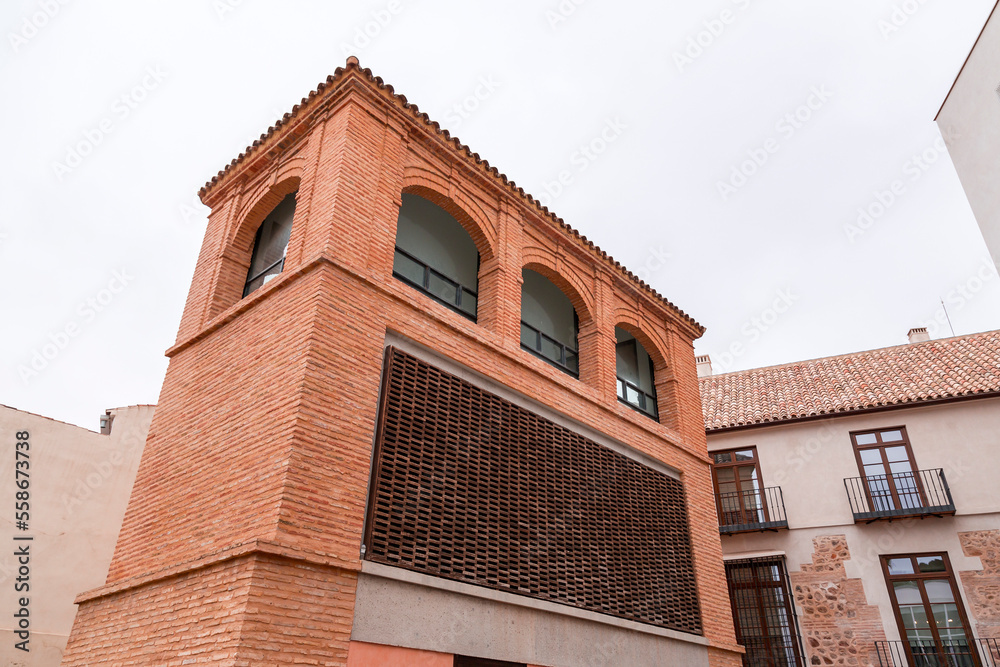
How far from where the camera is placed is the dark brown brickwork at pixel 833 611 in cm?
1294

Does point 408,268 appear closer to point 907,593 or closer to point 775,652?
point 775,652

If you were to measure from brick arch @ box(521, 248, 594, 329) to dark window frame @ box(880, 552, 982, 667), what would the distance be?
7.89 metres

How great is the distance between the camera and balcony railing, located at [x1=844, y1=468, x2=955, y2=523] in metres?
13.2

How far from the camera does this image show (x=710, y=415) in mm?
16859

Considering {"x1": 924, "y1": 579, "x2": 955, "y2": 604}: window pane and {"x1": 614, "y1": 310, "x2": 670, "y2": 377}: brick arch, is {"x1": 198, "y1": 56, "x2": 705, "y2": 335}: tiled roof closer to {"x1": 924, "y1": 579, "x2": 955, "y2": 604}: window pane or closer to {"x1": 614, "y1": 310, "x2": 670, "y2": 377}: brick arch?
{"x1": 614, "y1": 310, "x2": 670, "y2": 377}: brick arch

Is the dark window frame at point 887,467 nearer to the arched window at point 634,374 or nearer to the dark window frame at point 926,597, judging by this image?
the dark window frame at point 926,597

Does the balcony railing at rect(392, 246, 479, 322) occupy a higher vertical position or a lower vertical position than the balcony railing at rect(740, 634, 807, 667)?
higher

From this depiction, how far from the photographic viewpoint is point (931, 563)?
13070 mm

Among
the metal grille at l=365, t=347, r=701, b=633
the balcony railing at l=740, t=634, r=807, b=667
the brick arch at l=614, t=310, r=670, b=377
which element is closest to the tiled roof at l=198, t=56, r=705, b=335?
the brick arch at l=614, t=310, r=670, b=377

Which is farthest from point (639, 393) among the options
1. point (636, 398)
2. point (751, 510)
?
point (751, 510)

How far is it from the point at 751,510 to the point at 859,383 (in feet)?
13.2

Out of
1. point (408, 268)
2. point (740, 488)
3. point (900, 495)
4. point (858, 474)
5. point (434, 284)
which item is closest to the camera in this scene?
point (408, 268)

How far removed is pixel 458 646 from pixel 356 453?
2.03 m

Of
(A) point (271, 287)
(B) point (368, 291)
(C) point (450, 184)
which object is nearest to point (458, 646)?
(B) point (368, 291)
